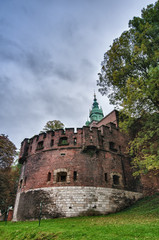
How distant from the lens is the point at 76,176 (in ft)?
48.8

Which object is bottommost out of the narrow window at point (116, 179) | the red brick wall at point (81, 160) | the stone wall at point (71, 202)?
the stone wall at point (71, 202)

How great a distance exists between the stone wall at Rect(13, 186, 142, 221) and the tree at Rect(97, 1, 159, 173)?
390 centimetres

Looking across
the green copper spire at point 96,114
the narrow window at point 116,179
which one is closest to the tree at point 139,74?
the narrow window at point 116,179

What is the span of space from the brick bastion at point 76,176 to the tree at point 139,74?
3.52 m

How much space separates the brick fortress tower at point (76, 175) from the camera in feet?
45.4

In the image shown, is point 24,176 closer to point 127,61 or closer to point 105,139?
point 105,139

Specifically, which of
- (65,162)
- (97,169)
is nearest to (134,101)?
(97,169)

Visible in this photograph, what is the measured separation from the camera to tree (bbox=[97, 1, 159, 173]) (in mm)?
11969

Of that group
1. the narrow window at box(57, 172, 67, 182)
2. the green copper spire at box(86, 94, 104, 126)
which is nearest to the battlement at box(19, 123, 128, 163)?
the narrow window at box(57, 172, 67, 182)

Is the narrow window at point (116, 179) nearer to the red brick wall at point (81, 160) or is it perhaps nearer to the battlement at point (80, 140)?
the red brick wall at point (81, 160)

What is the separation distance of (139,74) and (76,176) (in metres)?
10.4

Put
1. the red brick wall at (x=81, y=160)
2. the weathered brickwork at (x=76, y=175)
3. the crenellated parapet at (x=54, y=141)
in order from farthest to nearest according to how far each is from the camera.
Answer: the crenellated parapet at (x=54, y=141)
the red brick wall at (x=81, y=160)
the weathered brickwork at (x=76, y=175)

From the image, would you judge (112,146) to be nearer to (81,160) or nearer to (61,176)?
(81,160)

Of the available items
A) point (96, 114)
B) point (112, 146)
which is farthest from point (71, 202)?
point (96, 114)
